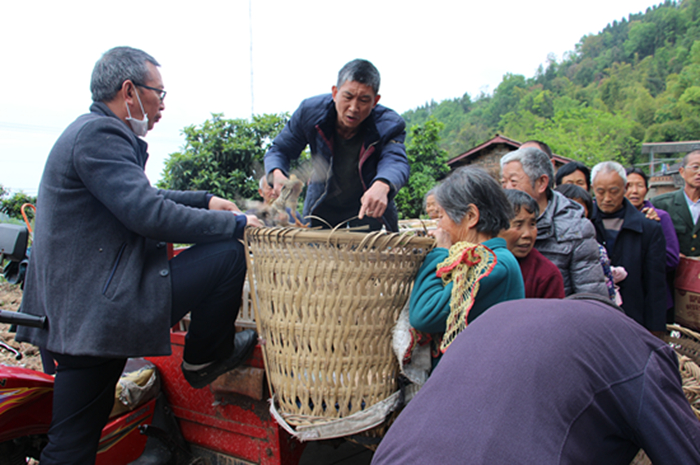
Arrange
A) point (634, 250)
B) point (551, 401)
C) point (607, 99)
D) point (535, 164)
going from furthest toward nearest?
point (607, 99) → point (634, 250) → point (535, 164) → point (551, 401)

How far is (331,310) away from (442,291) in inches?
14.3

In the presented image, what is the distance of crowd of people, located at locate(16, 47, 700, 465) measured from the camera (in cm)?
82

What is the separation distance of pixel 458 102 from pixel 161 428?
10898 centimetres

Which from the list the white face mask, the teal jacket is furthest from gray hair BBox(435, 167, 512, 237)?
the white face mask

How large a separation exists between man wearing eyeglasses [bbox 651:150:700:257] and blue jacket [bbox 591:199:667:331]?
111cm

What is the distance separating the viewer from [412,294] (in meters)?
1.40

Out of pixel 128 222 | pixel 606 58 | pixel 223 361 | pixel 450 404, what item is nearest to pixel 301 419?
pixel 223 361

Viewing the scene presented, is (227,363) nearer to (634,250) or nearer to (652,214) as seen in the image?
(634,250)

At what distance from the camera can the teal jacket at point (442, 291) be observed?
4.32 feet

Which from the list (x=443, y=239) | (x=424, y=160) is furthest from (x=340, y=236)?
(x=424, y=160)

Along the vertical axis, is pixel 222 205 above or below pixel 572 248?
above

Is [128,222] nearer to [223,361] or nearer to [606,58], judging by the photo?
[223,361]

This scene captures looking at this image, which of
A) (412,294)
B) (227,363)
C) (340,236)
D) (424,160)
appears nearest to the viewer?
(340,236)

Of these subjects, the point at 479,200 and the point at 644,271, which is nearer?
the point at 479,200
